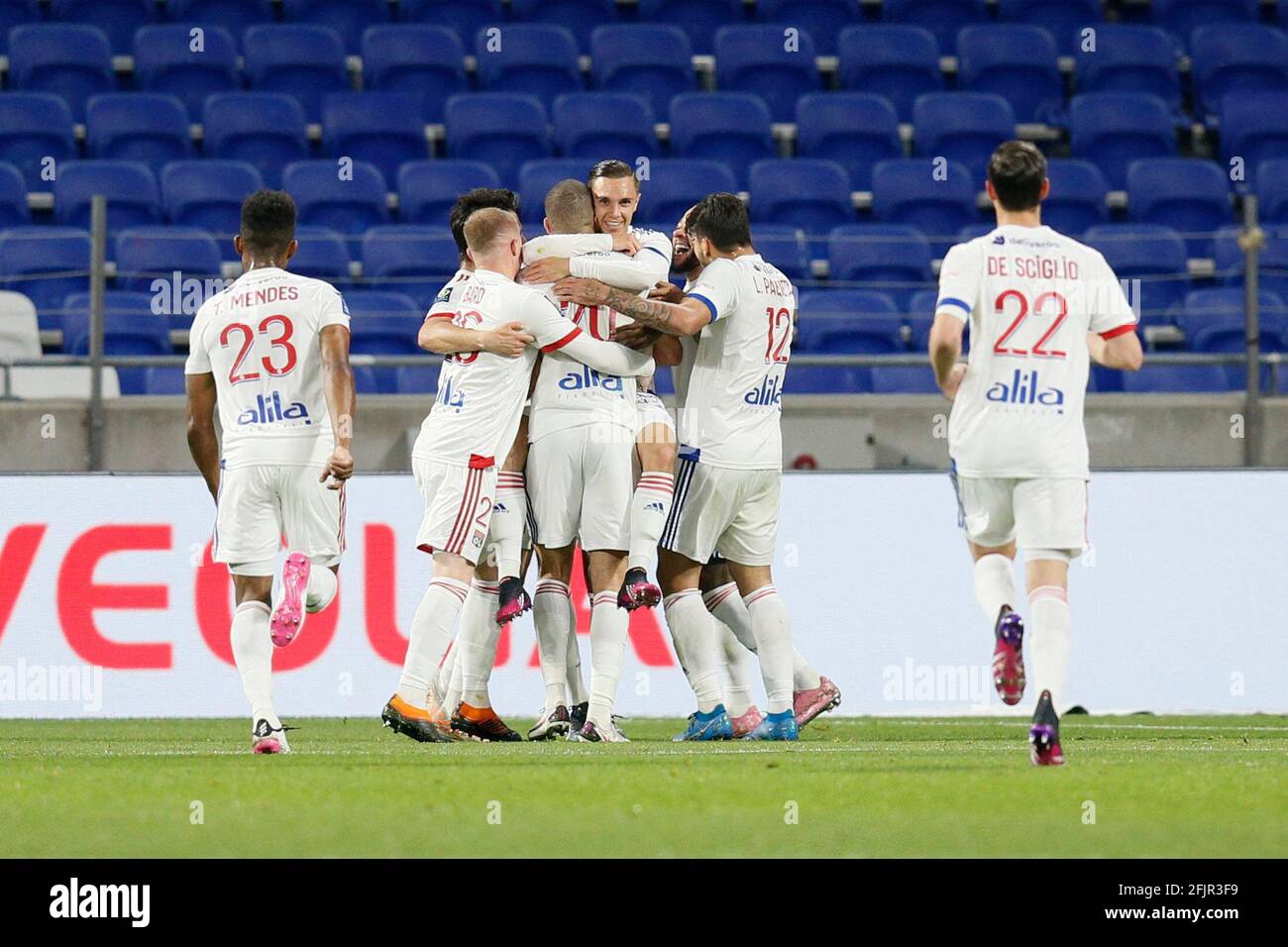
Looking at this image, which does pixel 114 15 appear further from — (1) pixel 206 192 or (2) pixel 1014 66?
(2) pixel 1014 66

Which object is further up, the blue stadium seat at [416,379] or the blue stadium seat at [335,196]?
the blue stadium seat at [335,196]

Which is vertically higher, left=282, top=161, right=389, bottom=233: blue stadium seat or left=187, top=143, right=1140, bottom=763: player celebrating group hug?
left=282, top=161, right=389, bottom=233: blue stadium seat

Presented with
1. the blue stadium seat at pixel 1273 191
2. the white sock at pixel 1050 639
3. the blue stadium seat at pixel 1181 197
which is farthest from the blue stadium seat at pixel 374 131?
the white sock at pixel 1050 639

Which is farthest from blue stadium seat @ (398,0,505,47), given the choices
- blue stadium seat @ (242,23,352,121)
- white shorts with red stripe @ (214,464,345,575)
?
white shorts with red stripe @ (214,464,345,575)

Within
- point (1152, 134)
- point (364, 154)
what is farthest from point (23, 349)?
point (1152, 134)

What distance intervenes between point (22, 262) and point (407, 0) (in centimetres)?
475

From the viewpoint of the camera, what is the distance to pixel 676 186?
1427 centimetres

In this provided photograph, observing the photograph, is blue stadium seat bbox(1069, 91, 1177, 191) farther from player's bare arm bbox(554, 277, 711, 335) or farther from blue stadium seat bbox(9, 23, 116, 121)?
player's bare arm bbox(554, 277, 711, 335)

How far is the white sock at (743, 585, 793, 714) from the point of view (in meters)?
8.06

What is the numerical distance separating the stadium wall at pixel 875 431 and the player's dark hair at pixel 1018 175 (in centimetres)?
523

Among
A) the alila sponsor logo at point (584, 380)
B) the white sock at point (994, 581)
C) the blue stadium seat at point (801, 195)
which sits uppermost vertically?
the blue stadium seat at point (801, 195)

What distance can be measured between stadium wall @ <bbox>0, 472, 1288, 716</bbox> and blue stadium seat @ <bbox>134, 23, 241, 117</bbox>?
6.16m

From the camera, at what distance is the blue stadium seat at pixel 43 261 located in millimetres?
13180
